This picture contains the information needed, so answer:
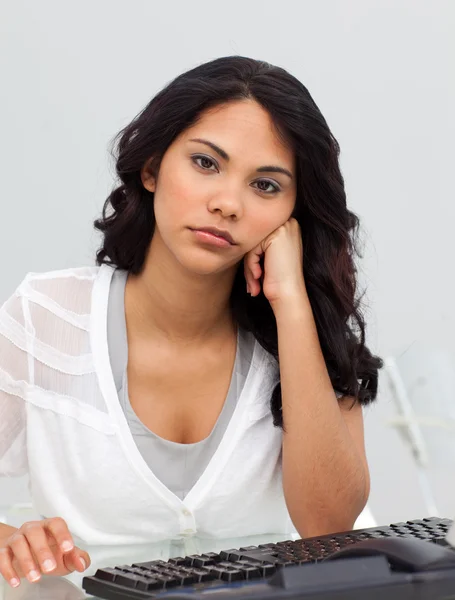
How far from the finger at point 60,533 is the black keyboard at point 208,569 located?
127 mm

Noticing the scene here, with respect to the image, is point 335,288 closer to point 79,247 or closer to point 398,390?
point 398,390

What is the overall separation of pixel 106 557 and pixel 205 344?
695 mm

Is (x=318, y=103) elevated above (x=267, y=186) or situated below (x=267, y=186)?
above

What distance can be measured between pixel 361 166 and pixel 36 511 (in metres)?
2.13

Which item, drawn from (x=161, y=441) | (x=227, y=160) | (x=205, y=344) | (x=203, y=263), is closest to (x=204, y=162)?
(x=227, y=160)

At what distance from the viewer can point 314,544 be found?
44.1 inches

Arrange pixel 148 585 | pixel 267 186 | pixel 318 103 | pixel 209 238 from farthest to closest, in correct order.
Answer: pixel 318 103
pixel 267 186
pixel 209 238
pixel 148 585

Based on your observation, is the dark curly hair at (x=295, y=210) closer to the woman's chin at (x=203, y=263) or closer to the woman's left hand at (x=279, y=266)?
the woman's left hand at (x=279, y=266)

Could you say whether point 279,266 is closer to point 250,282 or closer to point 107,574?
point 250,282

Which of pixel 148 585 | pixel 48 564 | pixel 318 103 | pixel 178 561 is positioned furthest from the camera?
pixel 318 103

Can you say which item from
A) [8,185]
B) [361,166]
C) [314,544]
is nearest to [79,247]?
[8,185]

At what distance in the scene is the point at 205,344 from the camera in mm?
1955

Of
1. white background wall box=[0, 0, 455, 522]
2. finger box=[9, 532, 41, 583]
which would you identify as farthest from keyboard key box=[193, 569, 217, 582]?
white background wall box=[0, 0, 455, 522]

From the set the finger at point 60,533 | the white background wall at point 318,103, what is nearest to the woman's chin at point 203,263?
the finger at point 60,533
